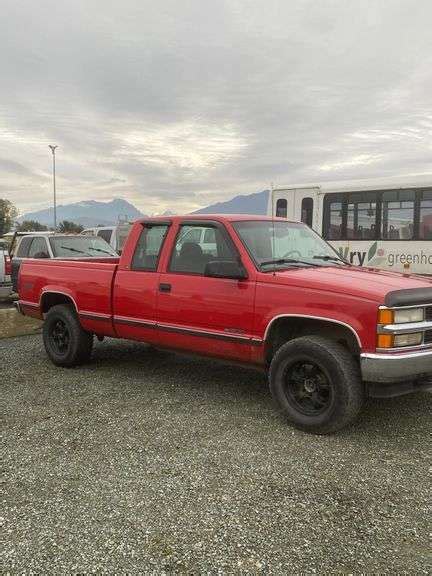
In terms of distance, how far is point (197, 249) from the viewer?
5.38 metres

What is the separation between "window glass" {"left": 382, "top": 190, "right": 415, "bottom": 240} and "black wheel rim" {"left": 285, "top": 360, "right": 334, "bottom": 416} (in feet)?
27.5

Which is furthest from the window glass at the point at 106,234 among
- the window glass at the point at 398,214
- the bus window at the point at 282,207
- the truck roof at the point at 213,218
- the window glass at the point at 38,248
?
the truck roof at the point at 213,218

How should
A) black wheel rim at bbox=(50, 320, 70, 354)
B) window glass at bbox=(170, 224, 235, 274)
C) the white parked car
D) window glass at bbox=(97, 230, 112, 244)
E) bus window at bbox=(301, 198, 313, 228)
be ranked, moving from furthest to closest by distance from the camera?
window glass at bbox=(97, 230, 112, 244) < bus window at bbox=(301, 198, 313, 228) < the white parked car < black wheel rim at bbox=(50, 320, 70, 354) < window glass at bbox=(170, 224, 235, 274)

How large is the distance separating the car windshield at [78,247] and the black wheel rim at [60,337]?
4.27 meters

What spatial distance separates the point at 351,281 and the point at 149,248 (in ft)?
7.74

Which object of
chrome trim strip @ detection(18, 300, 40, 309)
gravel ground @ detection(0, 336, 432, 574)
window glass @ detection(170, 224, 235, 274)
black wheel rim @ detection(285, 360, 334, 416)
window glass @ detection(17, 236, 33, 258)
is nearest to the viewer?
gravel ground @ detection(0, 336, 432, 574)

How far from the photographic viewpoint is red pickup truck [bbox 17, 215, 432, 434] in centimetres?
419

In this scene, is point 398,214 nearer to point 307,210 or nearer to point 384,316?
point 307,210

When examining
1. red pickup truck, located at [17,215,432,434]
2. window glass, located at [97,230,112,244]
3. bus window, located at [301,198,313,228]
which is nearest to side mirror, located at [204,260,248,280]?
red pickup truck, located at [17,215,432,434]

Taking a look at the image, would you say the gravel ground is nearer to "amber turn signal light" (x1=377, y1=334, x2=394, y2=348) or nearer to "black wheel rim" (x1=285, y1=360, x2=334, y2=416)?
"black wheel rim" (x1=285, y1=360, x2=334, y2=416)

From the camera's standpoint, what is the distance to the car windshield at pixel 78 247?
36.5 ft

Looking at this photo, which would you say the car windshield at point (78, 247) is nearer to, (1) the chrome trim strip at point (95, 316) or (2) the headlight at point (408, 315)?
(1) the chrome trim strip at point (95, 316)

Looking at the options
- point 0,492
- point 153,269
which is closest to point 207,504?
point 0,492

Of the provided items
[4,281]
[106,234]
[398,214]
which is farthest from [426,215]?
[106,234]
